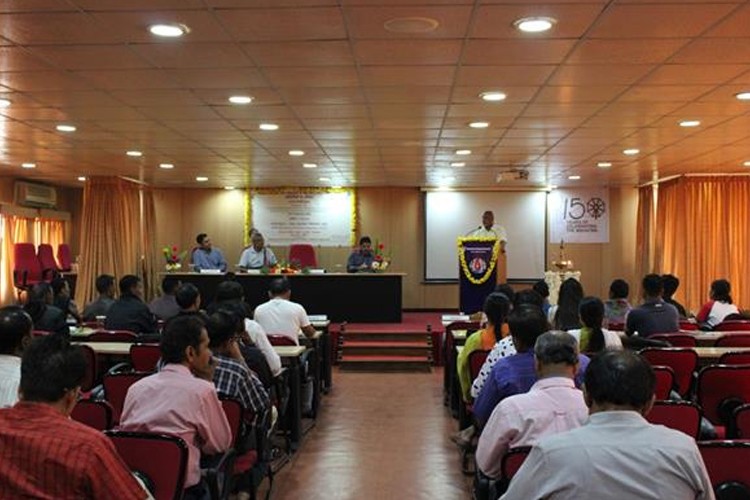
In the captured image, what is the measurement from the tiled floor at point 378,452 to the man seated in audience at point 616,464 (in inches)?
121

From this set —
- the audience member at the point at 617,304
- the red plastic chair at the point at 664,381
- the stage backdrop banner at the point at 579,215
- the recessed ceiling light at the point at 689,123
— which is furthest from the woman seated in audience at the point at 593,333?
the stage backdrop banner at the point at 579,215

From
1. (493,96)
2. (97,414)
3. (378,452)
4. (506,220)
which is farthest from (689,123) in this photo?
(506,220)

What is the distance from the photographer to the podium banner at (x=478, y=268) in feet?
39.4

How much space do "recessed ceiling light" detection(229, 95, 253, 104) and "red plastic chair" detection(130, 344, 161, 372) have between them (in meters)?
2.65

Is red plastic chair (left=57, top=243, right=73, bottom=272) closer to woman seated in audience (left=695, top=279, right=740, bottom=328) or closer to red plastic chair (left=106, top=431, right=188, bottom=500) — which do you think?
woman seated in audience (left=695, top=279, right=740, bottom=328)

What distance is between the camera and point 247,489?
4312 mm

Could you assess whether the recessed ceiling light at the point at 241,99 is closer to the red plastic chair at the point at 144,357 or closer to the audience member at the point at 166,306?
the audience member at the point at 166,306

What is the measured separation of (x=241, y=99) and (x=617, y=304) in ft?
13.6

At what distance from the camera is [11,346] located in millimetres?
3188

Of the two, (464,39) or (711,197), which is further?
(711,197)

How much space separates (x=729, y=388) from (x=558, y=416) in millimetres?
2232

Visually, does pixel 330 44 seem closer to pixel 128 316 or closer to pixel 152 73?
pixel 152 73

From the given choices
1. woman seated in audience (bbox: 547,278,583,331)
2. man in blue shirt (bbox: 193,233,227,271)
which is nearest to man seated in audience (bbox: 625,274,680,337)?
woman seated in audience (bbox: 547,278,583,331)

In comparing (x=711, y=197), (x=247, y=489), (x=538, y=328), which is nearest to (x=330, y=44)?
(x=538, y=328)
